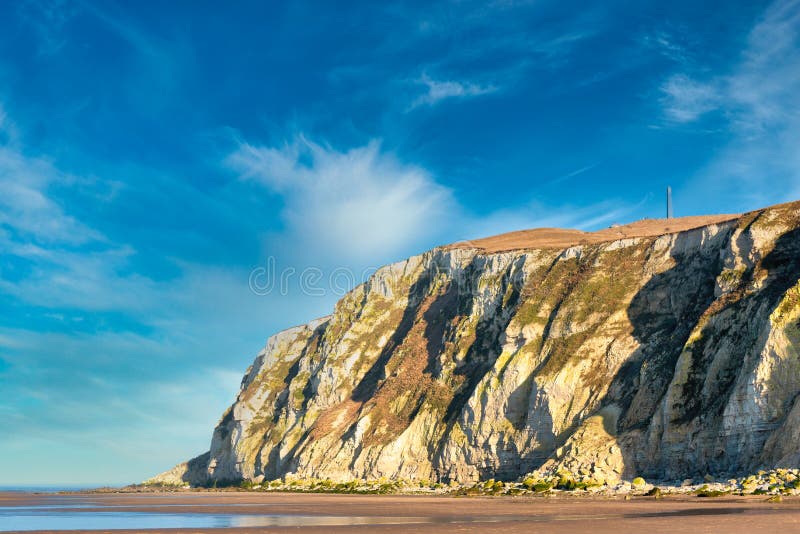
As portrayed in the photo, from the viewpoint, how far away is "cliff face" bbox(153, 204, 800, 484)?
42.2 meters

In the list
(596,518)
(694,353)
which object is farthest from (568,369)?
(596,518)

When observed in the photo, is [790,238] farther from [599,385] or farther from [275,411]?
[275,411]

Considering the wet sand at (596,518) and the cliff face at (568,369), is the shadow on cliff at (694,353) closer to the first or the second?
the cliff face at (568,369)

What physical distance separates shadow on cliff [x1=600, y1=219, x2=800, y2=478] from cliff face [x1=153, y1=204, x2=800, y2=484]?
0.41 feet

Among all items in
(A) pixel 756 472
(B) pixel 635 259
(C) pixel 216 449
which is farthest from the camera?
(C) pixel 216 449

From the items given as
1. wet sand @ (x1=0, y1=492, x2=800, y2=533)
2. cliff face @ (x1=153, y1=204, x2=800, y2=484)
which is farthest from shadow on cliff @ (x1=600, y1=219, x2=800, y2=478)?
wet sand @ (x1=0, y1=492, x2=800, y2=533)

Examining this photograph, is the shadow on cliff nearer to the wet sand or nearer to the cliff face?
the cliff face

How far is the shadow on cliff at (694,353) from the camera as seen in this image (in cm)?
4306

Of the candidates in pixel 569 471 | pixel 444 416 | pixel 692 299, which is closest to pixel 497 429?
pixel 444 416

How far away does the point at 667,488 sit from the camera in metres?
38.4

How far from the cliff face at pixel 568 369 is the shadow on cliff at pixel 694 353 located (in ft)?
0.41

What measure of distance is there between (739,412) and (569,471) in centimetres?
1193

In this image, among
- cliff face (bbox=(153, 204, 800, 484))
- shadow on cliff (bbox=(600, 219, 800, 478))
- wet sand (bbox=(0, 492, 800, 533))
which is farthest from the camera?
shadow on cliff (bbox=(600, 219, 800, 478))

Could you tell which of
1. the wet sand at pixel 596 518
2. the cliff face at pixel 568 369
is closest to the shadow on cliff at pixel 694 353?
the cliff face at pixel 568 369
